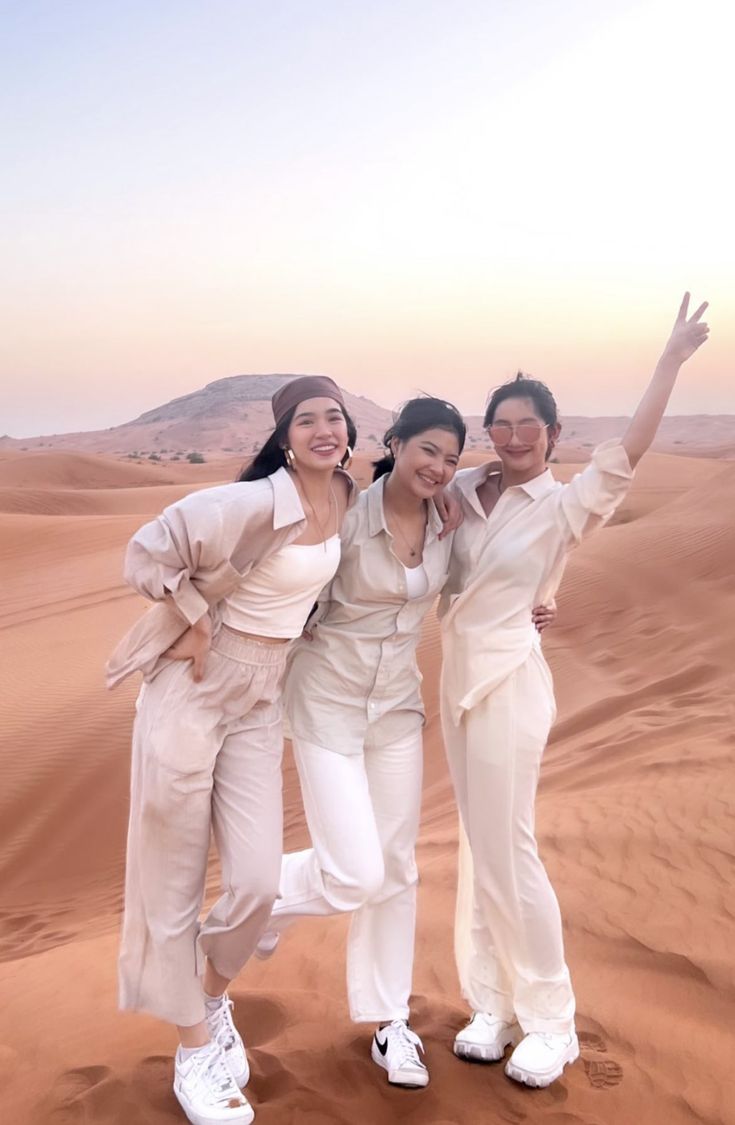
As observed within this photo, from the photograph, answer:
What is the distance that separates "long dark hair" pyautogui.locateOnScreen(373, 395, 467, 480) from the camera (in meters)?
3.45

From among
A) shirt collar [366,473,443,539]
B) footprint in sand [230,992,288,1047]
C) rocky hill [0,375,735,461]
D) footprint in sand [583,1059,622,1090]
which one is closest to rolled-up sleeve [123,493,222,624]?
shirt collar [366,473,443,539]

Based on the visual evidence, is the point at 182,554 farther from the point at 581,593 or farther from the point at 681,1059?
the point at 581,593

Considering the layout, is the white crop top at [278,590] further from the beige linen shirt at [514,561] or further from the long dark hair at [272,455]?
the beige linen shirt at [514,561]

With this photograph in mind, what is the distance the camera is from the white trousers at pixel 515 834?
3.46 m

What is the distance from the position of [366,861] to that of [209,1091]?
2.91 feet

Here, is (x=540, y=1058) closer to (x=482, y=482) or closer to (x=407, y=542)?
(x=407, y=542)

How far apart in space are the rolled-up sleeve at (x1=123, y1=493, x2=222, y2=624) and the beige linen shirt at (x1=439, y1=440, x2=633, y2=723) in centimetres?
94

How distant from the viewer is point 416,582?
11.2ft

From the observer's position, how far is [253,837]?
3178 millimetres

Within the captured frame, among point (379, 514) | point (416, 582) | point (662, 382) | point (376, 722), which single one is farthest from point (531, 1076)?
point (662, 382)

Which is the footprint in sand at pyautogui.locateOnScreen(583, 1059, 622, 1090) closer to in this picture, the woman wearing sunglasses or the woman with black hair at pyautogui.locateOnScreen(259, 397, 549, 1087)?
the woman wearing sunglasses

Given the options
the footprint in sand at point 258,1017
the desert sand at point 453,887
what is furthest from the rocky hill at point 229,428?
the footprint in sand at point 258,1017

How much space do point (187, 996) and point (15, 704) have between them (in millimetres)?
6503

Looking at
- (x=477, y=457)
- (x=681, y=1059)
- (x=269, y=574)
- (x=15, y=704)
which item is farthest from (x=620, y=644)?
(x=477, y=457)
